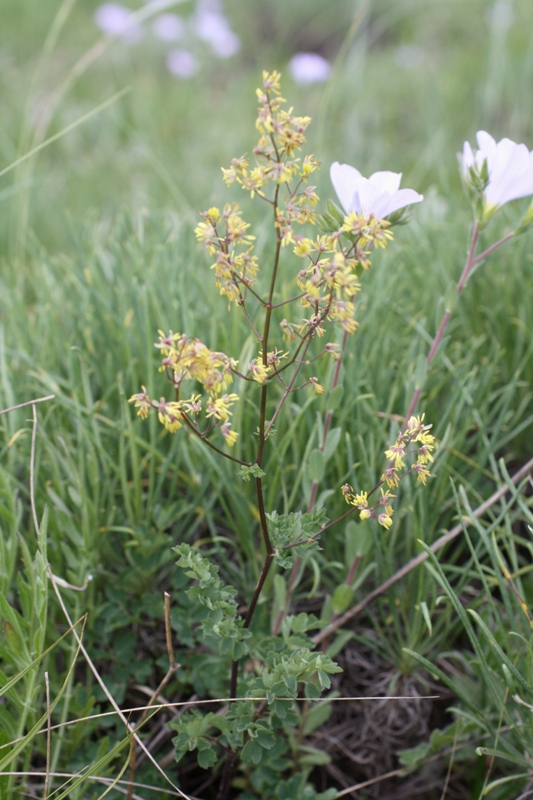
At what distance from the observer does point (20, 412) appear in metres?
1.46

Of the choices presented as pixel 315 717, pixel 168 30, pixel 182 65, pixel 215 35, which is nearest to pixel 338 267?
pixel 315 717

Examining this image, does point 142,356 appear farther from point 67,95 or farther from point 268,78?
point 67,95

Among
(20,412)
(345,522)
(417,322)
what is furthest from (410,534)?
(20,412)

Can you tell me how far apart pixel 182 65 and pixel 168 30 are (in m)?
0.70

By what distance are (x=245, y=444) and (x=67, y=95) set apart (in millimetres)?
3580

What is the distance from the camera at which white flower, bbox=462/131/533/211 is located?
109cm

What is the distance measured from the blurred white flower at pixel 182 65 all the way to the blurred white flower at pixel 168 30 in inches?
11.7

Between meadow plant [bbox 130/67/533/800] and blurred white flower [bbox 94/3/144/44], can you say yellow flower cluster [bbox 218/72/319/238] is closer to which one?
meadow plant [bbox 130/67/533/800]

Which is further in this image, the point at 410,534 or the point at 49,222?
the point at 49,222

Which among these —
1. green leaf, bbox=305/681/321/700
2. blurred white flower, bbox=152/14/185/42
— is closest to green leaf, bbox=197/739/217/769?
green leaf, bbox=305/681/321/700

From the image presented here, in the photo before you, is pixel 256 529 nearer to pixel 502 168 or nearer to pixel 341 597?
pixel 341 597

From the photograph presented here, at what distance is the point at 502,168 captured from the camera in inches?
43.7

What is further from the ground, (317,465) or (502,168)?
(502,168)

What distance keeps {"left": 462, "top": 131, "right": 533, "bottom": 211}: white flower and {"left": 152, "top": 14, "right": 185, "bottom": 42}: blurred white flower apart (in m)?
4.59
